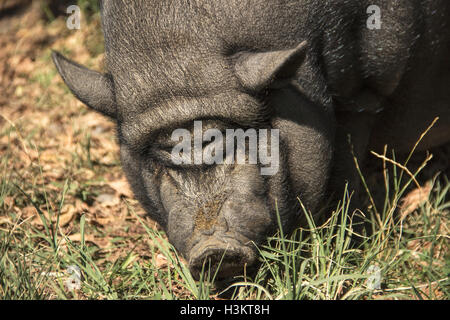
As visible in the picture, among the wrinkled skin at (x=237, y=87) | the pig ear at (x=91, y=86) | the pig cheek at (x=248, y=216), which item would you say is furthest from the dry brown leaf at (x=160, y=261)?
the pig ear at (x=91, y=86)

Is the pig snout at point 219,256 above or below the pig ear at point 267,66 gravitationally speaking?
below

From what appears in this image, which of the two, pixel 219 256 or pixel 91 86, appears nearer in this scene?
pixel 219 256

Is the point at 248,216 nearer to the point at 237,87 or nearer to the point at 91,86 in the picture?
the point at 237,87

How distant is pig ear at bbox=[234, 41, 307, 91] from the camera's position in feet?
11.1

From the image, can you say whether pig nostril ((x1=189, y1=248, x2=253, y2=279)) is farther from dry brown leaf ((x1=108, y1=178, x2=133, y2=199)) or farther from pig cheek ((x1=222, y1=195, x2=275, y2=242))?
dry brown leaf ((x1=108, y1=178, x2=133, y2=199))

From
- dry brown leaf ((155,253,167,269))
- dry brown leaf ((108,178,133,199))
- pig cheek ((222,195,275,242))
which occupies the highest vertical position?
dry brown leaf ((108,178,133,199))

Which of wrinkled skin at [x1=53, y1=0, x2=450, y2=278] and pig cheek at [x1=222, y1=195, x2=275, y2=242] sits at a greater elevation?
wrinkled skin at [x1=53, y1=0, x2=450, y2=278]

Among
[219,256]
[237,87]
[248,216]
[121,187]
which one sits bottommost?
[219,256]

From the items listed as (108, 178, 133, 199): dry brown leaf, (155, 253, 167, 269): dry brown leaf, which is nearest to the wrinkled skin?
(155, 253, 167, 269): dry brown leaf

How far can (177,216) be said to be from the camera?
386 centimetres

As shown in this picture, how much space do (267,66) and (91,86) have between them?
1267 millimetres

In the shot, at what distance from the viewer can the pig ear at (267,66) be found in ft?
11.1

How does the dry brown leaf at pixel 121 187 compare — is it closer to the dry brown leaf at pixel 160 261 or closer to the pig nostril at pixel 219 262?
the dry brown leaf at pixel 160 261

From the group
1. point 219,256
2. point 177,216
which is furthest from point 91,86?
point 219,256
